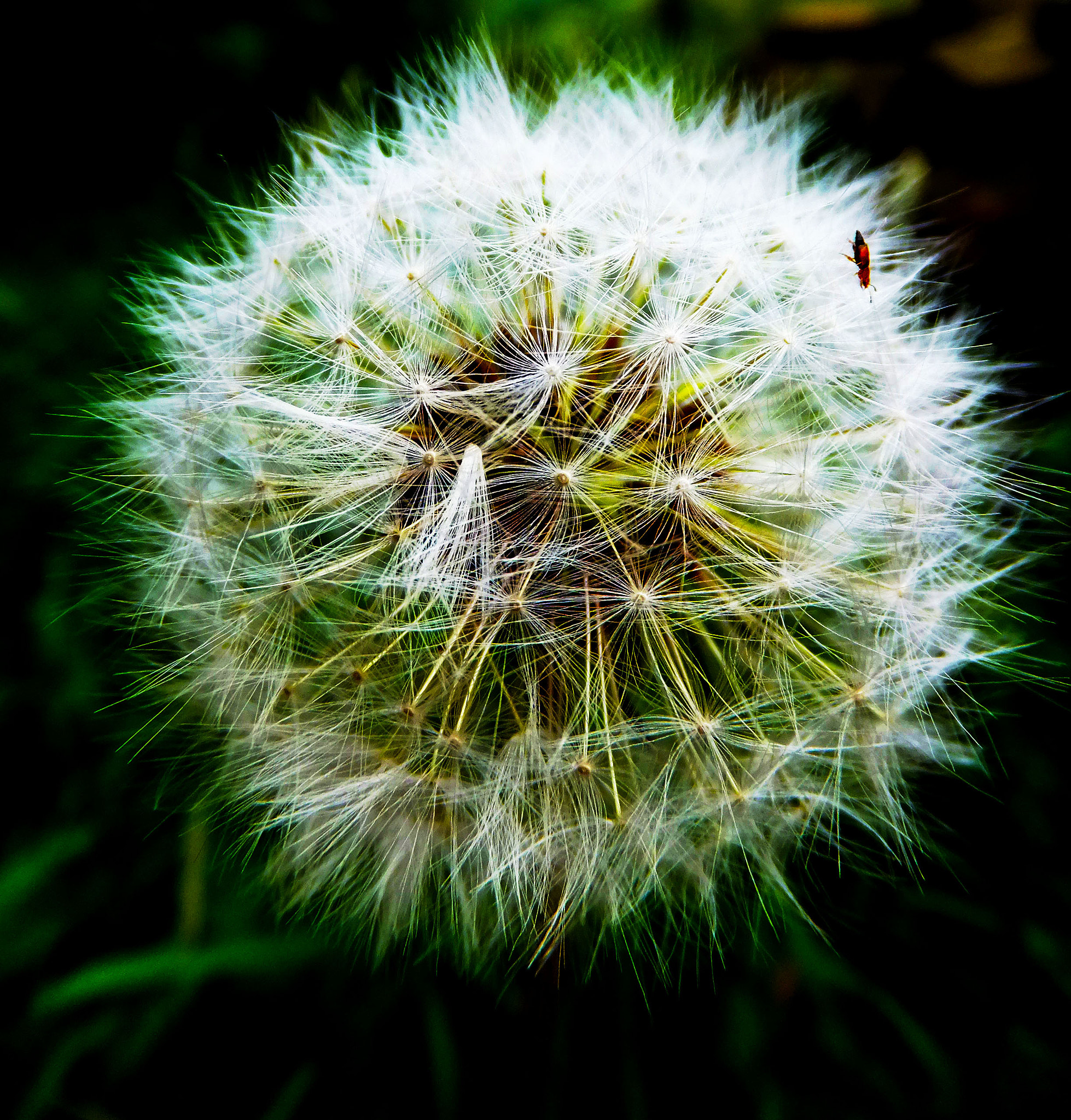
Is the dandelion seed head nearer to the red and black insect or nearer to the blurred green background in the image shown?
the red and black insect

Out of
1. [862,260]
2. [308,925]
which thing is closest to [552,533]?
[862,260]

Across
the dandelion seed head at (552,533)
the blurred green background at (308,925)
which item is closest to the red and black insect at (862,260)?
the dandelion seed head at (552,533)

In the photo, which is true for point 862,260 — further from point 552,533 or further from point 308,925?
point 308,925

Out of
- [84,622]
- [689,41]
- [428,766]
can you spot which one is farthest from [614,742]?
[689,41]

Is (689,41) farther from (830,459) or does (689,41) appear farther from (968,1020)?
(968,1020)

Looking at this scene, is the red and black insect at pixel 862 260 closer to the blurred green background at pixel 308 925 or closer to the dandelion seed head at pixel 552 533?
the dandelion seed head at pixel 552 533

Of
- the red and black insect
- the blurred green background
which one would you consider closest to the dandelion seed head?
the red and black insect
